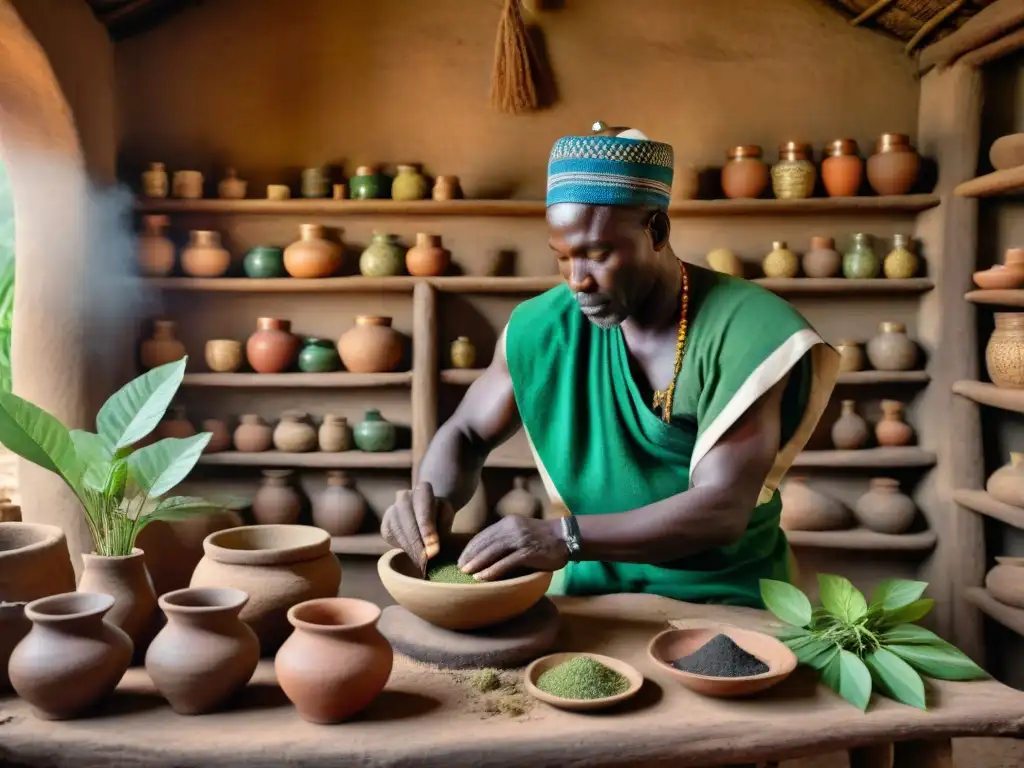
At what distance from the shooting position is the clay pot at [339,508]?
14.3 feet

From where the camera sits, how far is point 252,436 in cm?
443

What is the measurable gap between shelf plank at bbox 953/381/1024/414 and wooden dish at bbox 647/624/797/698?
8.78 feet

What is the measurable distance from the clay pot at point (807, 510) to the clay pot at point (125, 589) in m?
3.40

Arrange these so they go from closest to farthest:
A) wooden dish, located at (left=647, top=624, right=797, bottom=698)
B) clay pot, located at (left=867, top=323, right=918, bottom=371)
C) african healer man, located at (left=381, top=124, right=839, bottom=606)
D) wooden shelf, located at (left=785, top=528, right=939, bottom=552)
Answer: wooden dish, located at (left=647, top=624, right=797, bottom=698) < african healer man, located at (left=381, top=124, right=839, bottom=606) < wooden shelf, located at (left=785, top=528, right=939, bottom=552) < clay pot, located at (left=867, top=323, right=918, bottom=371)

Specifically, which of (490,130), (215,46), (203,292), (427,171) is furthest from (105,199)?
(490,130)

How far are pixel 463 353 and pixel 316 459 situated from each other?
0.89m

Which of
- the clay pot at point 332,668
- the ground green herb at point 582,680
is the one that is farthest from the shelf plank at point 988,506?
the clay pot at point 332,668

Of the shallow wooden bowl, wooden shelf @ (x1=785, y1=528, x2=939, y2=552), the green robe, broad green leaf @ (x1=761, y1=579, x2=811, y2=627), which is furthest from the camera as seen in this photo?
wooden shelf @ (x1=785, y1=528, x2=939, y2=552)

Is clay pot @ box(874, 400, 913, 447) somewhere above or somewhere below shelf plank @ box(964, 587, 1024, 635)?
above

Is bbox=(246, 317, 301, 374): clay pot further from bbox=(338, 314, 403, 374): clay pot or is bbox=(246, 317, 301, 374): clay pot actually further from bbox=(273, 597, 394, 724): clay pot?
bbox=(273, 597, 394, 724): clay pot

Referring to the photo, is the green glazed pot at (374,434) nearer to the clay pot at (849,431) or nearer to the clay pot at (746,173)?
the clay pot at (746,173)

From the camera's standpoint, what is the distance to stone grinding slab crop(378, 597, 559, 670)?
1.44 meters

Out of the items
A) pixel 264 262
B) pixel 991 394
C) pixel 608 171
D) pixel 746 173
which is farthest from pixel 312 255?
pixel 991 394

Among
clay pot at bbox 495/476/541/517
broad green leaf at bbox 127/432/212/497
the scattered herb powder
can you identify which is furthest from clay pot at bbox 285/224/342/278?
the scattered herb powder
